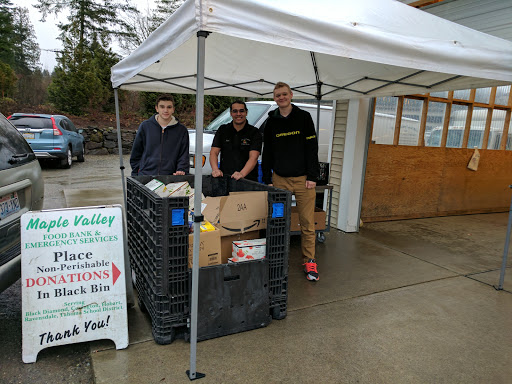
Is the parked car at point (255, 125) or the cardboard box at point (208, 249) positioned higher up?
the parked car at point (255, 125)

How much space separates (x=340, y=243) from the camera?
516cm

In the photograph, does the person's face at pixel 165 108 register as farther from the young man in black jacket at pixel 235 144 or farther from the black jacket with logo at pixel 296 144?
the black jacket with logo at pixel 296 144

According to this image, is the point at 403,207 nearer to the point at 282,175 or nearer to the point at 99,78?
the point at 282,175

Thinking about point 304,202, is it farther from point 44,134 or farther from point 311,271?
point 44,134

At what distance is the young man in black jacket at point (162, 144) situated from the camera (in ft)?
12.4

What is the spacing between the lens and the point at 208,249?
2689mm

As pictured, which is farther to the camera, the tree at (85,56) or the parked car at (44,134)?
the tree at (85,56)

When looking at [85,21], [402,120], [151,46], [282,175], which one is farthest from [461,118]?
[85,21]

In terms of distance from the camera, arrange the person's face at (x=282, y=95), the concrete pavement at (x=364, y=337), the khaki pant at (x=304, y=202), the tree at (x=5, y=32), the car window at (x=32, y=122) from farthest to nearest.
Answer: the tree at (x=5, y=32) < the car window at (x=32, y=122) < the khaki pant at (x=304, y=202) < the person's face at (x=282, y=95) < the concrete pavement at (x=364, y=337)

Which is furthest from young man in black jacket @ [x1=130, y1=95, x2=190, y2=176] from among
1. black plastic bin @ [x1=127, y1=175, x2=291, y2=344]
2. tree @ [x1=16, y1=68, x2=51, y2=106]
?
tree @ [x1=16, y1=68, x2=51, y2=106]

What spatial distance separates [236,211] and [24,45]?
29062mm

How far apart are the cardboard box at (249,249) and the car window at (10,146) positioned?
175 centimetres

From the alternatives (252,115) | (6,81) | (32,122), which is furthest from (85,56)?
(252,115)

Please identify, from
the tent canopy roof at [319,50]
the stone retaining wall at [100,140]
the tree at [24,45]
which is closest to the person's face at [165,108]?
the tent canopy roof at [319,50]
